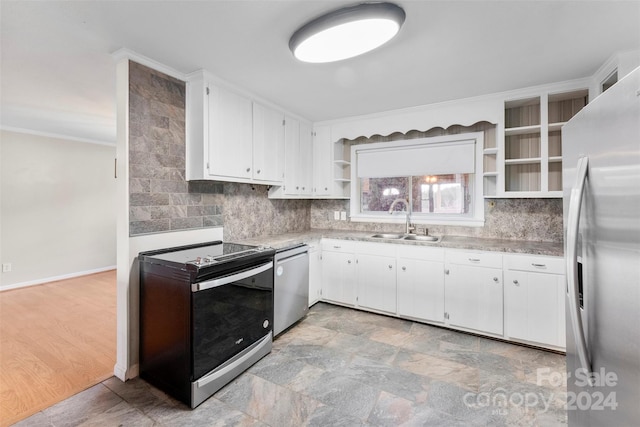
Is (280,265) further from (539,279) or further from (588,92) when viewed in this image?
(588,92)

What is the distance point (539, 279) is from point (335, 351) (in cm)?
181

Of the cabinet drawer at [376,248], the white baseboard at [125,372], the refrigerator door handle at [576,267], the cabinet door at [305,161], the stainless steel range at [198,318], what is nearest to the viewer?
the refrigerator door handle at [576,267]

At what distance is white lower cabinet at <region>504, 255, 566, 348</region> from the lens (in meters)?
2.39

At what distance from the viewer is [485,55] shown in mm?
2113

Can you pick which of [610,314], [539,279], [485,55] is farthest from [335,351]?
[485,55]

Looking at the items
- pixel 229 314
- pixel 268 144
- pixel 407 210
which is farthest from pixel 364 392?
pixel 268 144

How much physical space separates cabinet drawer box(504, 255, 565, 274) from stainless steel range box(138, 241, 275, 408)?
214 cm

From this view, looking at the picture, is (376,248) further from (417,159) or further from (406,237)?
(417,159)

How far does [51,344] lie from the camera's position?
8.72 feet

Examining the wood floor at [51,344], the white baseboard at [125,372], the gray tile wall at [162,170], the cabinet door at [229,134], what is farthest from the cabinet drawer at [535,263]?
the wood floor at [51,344]

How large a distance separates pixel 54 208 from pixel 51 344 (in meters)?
2.87

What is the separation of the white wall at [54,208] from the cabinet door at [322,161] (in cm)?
389

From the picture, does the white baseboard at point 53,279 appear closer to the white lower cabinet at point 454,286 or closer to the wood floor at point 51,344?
the wood floor at point 51,344

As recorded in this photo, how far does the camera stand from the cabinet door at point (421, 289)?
9.45ft
